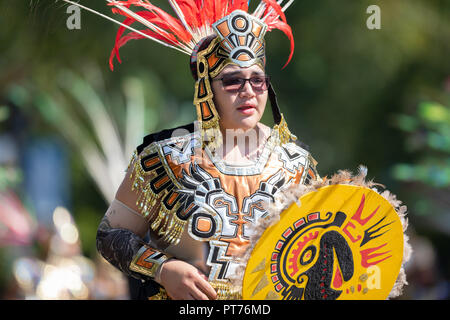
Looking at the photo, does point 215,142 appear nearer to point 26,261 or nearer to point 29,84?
point 26,261

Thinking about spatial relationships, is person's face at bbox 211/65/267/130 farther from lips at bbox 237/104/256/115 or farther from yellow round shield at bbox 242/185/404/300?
yellow round shield at bbox 242/185/404/300

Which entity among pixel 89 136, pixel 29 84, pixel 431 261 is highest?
pixel 29 84

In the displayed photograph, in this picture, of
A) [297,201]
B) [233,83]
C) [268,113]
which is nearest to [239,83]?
[233,83]

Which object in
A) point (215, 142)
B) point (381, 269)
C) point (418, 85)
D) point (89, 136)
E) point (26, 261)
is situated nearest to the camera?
point (381, 269)

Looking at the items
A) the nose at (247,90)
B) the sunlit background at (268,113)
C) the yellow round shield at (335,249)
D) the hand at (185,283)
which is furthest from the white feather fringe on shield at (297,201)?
the sunlit background at (268,113)

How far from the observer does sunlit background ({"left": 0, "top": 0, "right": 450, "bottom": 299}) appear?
9.45 meters

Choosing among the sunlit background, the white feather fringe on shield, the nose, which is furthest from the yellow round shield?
the sunlit background

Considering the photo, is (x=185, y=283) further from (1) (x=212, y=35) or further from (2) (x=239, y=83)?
(1) (x=212, y=35)

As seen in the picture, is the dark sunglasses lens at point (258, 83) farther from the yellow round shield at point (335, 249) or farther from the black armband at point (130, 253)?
the black armband at point (130, 253)

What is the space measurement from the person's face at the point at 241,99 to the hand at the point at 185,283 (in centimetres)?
60

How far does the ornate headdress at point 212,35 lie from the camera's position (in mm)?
2631

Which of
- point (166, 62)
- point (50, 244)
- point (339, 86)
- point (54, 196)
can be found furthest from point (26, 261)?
point (339, 86)

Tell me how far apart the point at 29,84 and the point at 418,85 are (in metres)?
6.07
